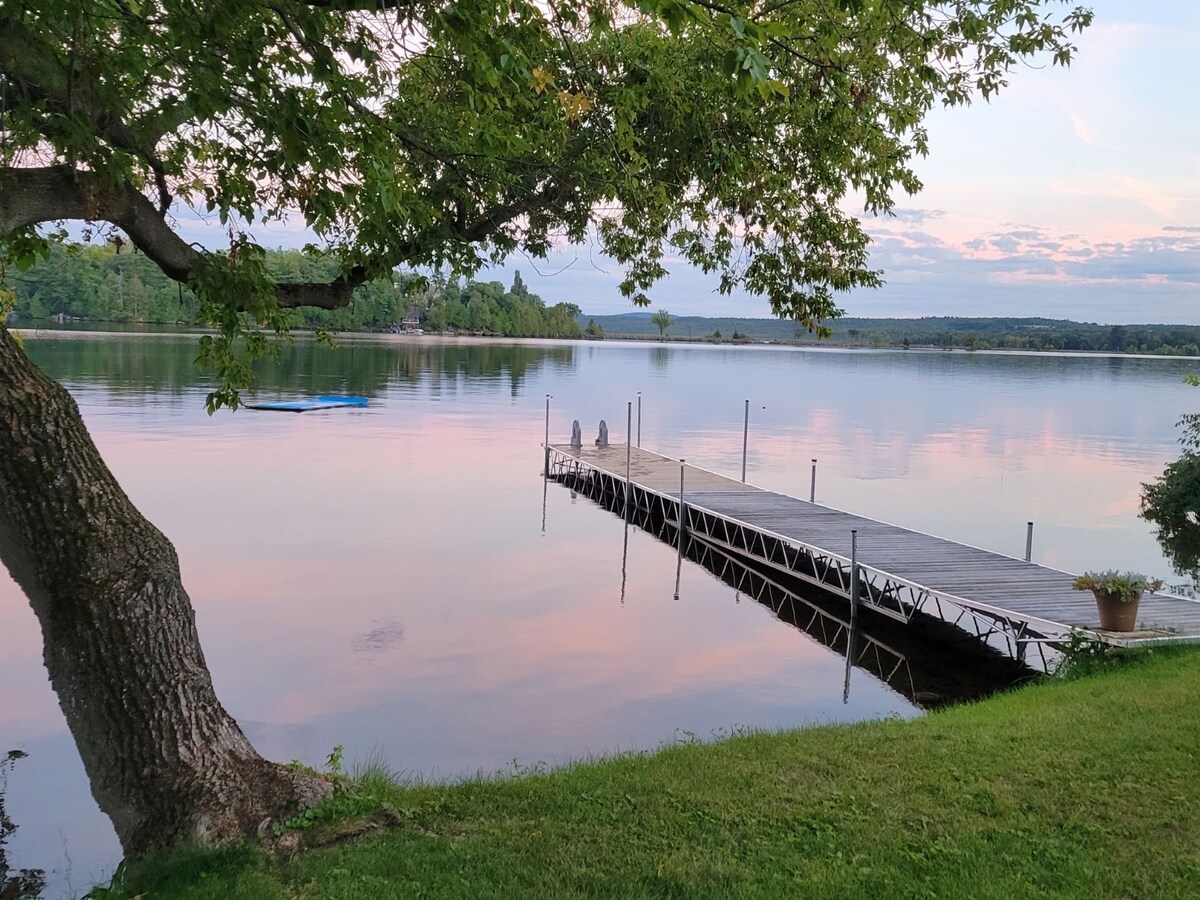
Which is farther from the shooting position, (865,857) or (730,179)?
(730,179)

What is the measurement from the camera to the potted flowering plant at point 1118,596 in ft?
32.7

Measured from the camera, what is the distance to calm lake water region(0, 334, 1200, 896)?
10.7 meters

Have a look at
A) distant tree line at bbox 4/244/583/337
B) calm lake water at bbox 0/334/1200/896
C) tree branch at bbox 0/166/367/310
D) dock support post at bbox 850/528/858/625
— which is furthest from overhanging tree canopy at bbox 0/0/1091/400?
distant tree line at bbox 4/244/583/337

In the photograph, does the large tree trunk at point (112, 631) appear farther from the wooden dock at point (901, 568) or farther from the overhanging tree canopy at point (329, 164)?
the wooden dock at point (901, 568)

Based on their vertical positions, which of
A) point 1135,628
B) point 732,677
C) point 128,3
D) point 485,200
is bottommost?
point 732,677

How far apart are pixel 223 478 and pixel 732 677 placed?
17807mm

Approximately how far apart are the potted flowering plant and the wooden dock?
0.41ft

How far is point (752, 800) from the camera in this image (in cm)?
586

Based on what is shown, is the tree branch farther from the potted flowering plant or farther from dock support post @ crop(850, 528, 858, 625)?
dock support post @ crop(850, 528, 858, 625)

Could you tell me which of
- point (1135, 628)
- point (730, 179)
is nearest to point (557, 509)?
point (1135, 628)

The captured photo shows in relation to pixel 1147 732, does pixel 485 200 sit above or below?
above

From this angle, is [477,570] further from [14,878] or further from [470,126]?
[470,126]

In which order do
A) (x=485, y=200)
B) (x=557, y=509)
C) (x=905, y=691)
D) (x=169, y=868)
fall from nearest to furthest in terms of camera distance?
(x=169, y=868) → (x=485, y=200) → (x=905, y=691) → (x=557, y=509)

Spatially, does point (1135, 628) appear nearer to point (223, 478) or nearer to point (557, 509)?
point (557, 509)
